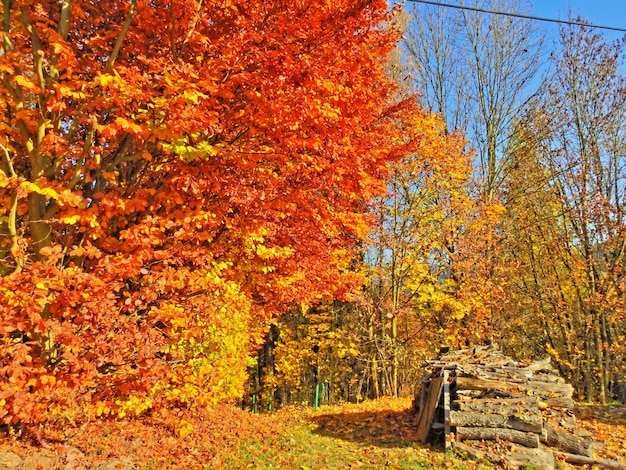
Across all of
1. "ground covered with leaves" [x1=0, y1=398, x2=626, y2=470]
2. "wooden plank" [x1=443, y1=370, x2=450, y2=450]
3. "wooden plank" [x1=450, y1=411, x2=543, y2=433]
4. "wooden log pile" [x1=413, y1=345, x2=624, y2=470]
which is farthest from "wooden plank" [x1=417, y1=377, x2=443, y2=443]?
"wooden plank" [x1=450, y1=411, x2=543, y2=433]

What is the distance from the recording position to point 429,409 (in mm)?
8617

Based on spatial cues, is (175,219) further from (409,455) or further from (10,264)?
(409,455)

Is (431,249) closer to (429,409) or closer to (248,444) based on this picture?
(429,409)

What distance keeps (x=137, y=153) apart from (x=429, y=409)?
7217 millimetres

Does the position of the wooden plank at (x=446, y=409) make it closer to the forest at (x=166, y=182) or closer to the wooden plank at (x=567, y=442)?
the wooden plank at (x=567, y=442)

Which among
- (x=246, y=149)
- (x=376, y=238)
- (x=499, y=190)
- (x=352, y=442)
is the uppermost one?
(x=499, y=190)

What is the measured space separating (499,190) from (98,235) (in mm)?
17205

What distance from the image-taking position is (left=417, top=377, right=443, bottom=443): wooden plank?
818cm

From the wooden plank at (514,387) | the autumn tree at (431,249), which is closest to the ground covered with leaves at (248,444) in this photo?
the wooden plank at (514,387)

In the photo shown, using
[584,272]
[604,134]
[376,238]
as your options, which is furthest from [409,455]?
[604,134]

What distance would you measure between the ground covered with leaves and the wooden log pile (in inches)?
18.7

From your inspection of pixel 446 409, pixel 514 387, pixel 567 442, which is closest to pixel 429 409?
pixel 446 409

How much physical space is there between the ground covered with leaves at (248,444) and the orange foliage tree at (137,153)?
64 centimetres

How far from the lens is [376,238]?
15414mm
